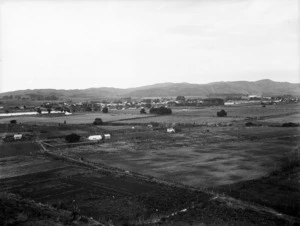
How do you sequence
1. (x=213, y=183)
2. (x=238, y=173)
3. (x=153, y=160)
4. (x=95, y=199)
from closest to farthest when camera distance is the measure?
(x=95, y=199) < (x=213, y=183) < (x=238, y=173) < (x=153, y=160)

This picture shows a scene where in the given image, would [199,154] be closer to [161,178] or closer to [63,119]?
[161,178]

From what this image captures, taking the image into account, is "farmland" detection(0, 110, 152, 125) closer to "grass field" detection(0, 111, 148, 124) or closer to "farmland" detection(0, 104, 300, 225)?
"grass field" detection(0, 111, 148, 124)

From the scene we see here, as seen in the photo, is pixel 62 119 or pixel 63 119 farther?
pixel 63 119

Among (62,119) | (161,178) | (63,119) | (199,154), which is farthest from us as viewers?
(63,119)

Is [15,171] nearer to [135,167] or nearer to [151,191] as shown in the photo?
[135,167]

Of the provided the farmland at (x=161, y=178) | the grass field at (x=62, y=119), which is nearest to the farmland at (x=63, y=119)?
the grass field at (x=62, y=119)

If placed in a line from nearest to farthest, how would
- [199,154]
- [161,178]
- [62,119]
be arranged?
[161,178]
[199,154]
[62,119]

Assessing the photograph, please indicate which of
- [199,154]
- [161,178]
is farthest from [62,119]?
[161,178]

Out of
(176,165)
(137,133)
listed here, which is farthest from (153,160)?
(137,133)

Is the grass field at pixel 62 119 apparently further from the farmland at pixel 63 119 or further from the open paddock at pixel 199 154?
the open paddock at pixel 199 154
